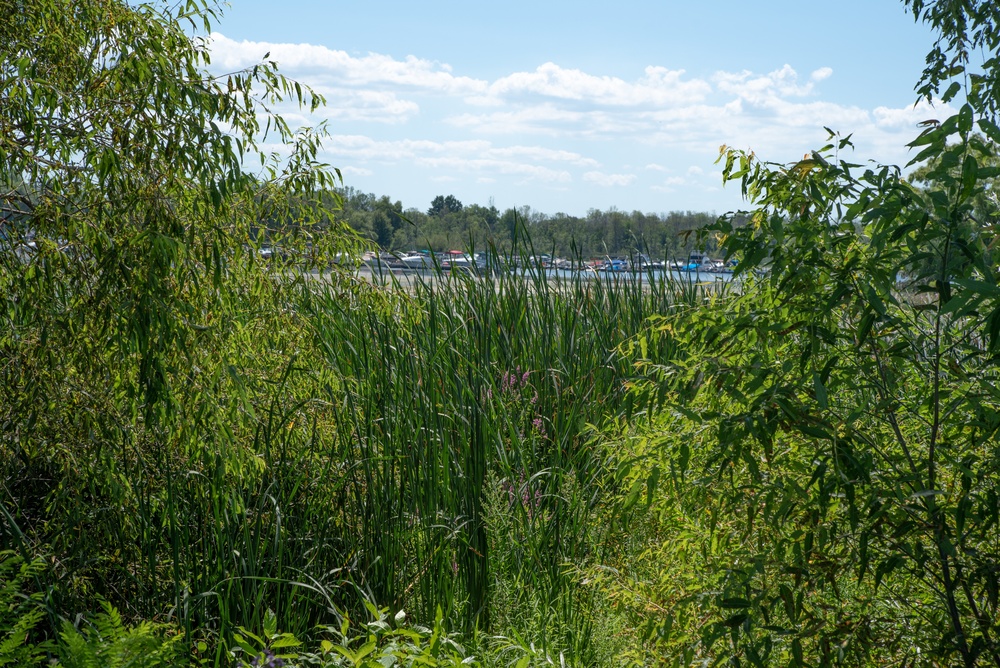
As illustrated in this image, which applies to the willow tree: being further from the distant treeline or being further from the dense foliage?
the distant treeline

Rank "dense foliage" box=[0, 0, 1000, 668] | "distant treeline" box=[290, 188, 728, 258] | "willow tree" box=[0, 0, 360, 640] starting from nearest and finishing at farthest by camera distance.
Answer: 1. "dense foliage" box=[0, 0, 1000, 668]
2. "willow tree" box=[0, 0, 360, 640]
3. "distant treeline" box=[290, 188, 728, 258]

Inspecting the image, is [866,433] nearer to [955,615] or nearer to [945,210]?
[955,615]

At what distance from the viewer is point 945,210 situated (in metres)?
1.92

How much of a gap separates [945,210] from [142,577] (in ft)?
10.1

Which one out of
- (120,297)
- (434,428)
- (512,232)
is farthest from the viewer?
(512,232)

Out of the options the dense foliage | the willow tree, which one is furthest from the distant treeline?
the willow tree

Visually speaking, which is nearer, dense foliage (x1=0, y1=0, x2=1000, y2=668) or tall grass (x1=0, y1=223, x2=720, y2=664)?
dense foliage (x1=0, y1=0, x2=1000, y2=668)

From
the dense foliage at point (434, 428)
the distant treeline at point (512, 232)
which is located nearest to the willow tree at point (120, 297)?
the dense foliage at point (434, 428)

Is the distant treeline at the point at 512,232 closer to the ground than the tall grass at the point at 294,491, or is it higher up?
higher up

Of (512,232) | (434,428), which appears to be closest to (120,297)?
(434,428)

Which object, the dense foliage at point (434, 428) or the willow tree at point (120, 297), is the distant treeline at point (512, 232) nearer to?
Result: the dense foliage at point (434, 428)

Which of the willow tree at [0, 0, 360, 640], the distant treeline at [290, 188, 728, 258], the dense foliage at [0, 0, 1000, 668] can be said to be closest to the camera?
the dense foliage at [0, 0, 1000, 668]

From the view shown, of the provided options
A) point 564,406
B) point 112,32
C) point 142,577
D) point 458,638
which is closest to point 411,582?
point 458,638

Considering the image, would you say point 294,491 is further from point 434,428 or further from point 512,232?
point 512,232
